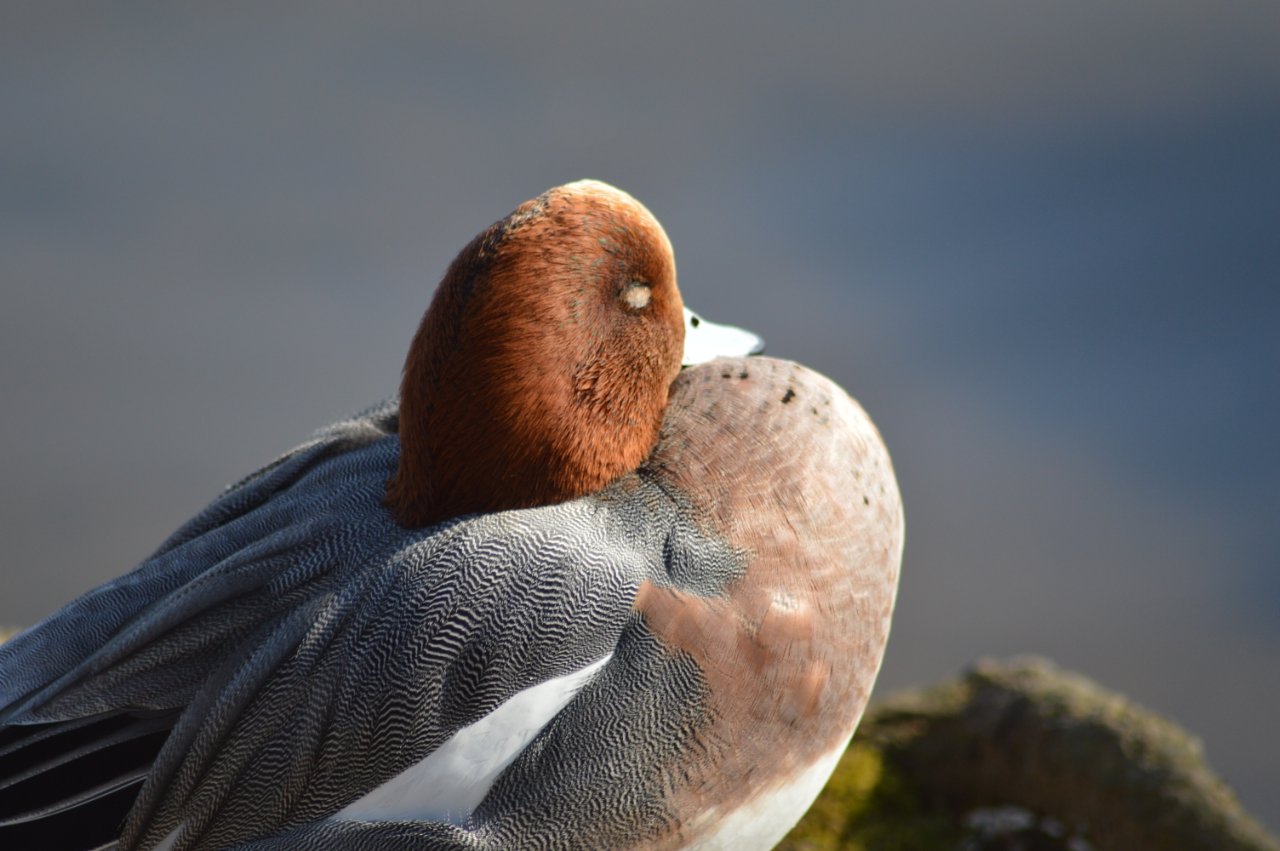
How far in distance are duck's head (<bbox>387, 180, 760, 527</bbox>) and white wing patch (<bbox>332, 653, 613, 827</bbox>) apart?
0.29 metres

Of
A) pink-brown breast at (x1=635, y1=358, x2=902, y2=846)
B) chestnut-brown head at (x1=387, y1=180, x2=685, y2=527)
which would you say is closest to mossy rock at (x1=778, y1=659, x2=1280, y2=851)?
pink-brown breast at (x1=635, y1=358, x2=902, y2=846)

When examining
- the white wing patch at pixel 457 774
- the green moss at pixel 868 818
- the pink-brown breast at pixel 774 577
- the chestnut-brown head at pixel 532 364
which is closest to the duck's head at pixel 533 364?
the chestnut-brown head at pixel 532 364

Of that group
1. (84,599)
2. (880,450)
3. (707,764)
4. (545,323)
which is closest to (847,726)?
(707,764)

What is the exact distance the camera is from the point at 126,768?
1529 mm

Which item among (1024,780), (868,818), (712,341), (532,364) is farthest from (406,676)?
(1024,780)

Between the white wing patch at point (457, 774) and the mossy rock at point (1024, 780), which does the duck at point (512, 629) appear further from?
the mossy rock at point (1024, 780)

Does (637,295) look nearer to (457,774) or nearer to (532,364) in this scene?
(532,364)

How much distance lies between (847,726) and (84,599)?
118cm

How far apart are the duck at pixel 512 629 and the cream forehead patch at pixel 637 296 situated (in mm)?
12

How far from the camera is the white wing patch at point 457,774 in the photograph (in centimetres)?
143

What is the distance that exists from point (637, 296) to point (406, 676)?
0.62 meters

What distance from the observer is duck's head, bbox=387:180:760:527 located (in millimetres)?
1528

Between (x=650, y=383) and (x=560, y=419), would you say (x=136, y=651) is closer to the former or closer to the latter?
(x=560, y=419)

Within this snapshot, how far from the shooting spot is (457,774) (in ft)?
4.69
